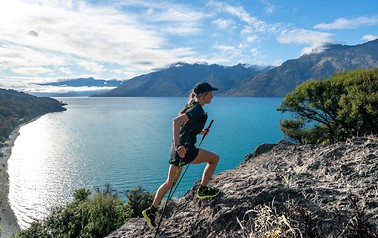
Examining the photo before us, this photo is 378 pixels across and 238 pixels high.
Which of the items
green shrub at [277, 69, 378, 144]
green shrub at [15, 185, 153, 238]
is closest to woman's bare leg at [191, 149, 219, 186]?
green shrub at [15, 185, 153, 238]

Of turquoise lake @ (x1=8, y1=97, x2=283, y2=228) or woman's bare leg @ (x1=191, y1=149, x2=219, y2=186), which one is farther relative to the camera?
turquoise lake @ (x1=8, y1=97, x2=283, y2=228)

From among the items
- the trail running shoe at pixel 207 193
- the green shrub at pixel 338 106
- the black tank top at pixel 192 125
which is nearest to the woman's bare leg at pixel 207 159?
the trail running shoe at pixel 207 193

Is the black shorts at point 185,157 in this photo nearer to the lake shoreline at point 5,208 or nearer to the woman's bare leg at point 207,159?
the woman's bare leg at point 207,159

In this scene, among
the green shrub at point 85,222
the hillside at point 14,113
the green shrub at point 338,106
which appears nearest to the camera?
the green shrub at point 85,222

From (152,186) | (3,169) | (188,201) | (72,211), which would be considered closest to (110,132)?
(3,169)

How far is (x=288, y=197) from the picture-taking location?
6629mm

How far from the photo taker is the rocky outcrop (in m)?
5.88

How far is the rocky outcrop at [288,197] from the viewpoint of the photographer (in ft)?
19.3

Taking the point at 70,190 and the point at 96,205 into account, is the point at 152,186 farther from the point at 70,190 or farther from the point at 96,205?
the point at 96,205

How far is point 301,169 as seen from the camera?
28.9 feet

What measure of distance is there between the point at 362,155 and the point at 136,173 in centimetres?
5207

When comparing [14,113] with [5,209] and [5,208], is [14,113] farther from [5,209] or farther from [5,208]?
[5,209]

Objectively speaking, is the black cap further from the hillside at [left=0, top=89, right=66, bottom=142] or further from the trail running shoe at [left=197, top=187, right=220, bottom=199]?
the hillside at [left=0, top=89, right=66, bottom=142]

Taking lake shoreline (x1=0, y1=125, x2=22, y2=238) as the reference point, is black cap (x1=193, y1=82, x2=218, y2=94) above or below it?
above
